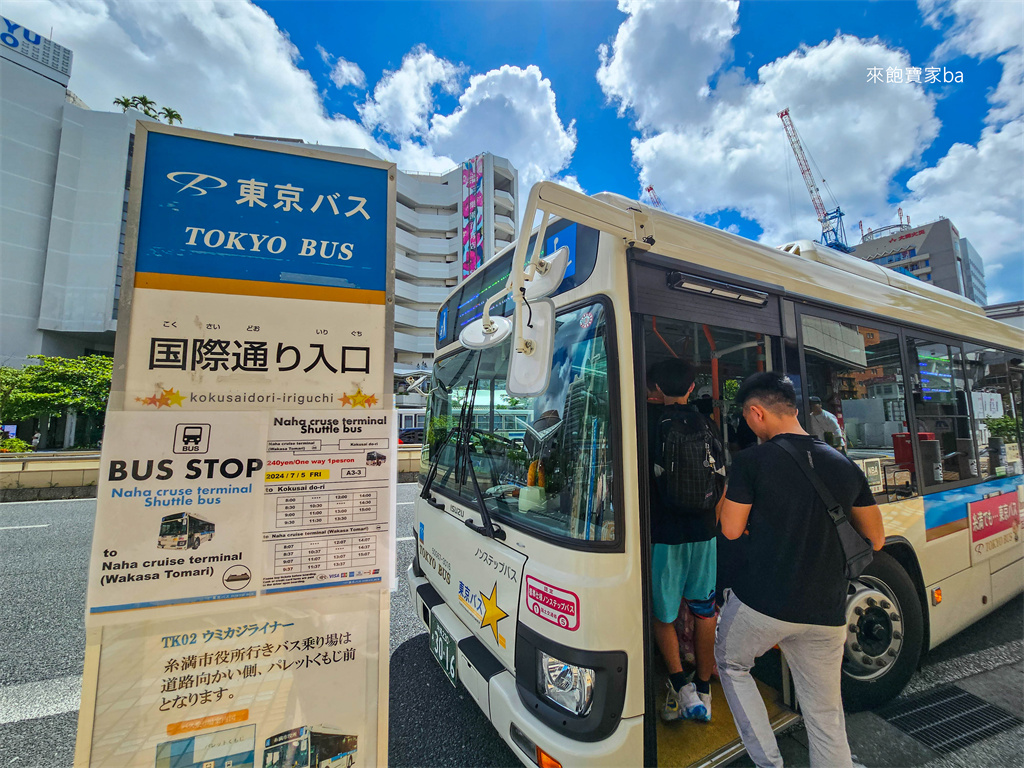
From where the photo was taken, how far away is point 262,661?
4.14 ft

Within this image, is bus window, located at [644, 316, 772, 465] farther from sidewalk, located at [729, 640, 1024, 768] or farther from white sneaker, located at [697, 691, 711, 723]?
sidewalk, located at [729, 640, 1024, 768]

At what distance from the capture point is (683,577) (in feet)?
7.63

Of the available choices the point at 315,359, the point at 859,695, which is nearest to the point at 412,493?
the point at 859,695

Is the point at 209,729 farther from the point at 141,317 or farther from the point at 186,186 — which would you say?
the point at 186,186

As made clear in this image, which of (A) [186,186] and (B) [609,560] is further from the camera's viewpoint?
(B) [609,560]

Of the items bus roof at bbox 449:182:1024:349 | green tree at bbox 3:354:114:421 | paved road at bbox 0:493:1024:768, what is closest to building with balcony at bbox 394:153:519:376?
green tree at bbox 3:354:114:421

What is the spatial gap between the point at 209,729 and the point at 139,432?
84 cm

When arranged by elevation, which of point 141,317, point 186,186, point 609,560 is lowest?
point 609,560

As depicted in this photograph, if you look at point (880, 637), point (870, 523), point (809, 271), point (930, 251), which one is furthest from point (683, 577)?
point (930, 251)

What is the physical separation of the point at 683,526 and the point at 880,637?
1.63 metres

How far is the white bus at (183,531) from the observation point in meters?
1.20

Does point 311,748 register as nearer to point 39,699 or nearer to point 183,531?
point 183,531

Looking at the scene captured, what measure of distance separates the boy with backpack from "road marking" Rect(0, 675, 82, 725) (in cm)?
345

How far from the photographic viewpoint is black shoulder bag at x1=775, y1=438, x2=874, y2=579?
6.42 ft
